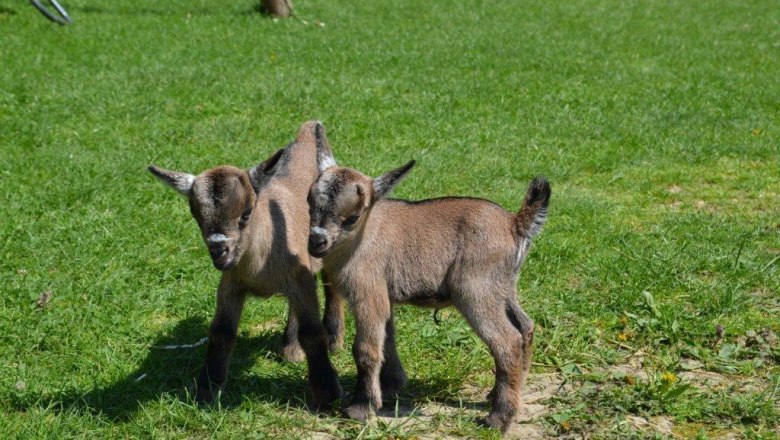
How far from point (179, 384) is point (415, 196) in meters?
3.54

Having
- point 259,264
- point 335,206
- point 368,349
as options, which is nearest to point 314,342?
point 368,349

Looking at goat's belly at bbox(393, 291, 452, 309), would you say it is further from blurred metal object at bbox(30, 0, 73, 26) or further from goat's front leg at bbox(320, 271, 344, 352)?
blurred metal object at bbox(30, 0, 73, 26)

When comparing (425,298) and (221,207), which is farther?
(425,298)

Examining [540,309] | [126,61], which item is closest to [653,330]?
[540,309]

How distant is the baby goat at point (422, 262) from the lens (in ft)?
16.4

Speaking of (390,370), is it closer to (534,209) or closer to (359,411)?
(359,411)

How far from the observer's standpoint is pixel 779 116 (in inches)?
455

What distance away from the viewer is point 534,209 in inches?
207

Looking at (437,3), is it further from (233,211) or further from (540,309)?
(233,211)

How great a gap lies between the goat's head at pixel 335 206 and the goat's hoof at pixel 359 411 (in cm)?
86

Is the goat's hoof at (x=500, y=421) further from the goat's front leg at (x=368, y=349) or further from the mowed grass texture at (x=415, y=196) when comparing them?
the goat's front leg at (x=368, y=349)

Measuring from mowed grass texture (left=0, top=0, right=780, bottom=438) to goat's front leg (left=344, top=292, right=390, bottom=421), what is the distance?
0.15 metres

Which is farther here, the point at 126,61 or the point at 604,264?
the point at 126,61

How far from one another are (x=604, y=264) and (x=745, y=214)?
189cm
